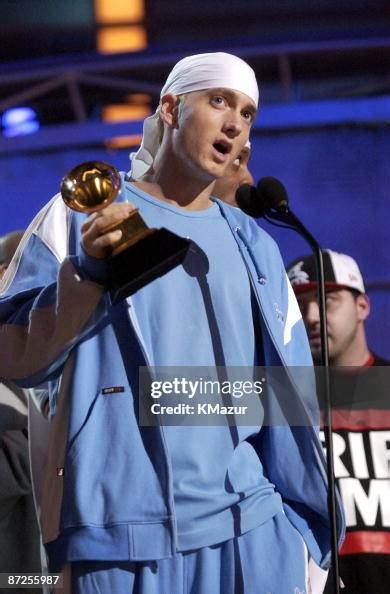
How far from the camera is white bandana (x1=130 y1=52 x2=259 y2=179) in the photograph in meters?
2.49

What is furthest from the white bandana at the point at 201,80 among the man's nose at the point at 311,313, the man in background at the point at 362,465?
the man's nose at the point at 311,313

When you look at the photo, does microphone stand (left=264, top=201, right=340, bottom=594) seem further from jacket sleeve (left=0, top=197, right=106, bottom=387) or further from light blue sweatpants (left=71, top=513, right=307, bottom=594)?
jacket sleeve (left=0, top=197, right=106, bottom=387)

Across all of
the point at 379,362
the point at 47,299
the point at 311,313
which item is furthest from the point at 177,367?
the point at 379,362

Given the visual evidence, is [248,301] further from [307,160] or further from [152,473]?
[307,160]

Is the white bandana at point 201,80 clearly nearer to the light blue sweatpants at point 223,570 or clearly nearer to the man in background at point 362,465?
the light blue sweatpants at point 223,570

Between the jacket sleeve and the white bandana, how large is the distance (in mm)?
338

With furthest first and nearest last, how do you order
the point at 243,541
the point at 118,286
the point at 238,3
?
the point at 238,3
the point at 243,541
the point at 118,286

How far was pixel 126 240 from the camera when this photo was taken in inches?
77.6

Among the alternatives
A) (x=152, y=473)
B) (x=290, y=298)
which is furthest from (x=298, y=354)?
(x=152, y=473)

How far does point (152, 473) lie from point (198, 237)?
525mm

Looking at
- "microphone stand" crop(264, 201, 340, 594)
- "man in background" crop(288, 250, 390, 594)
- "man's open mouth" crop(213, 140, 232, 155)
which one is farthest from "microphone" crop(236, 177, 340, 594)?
"man in background" crop(288, 250, 390, 594)

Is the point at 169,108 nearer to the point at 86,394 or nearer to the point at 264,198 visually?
the point at 264,198

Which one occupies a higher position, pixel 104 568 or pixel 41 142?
pixel 41 142

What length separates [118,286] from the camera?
2018 millimetres
